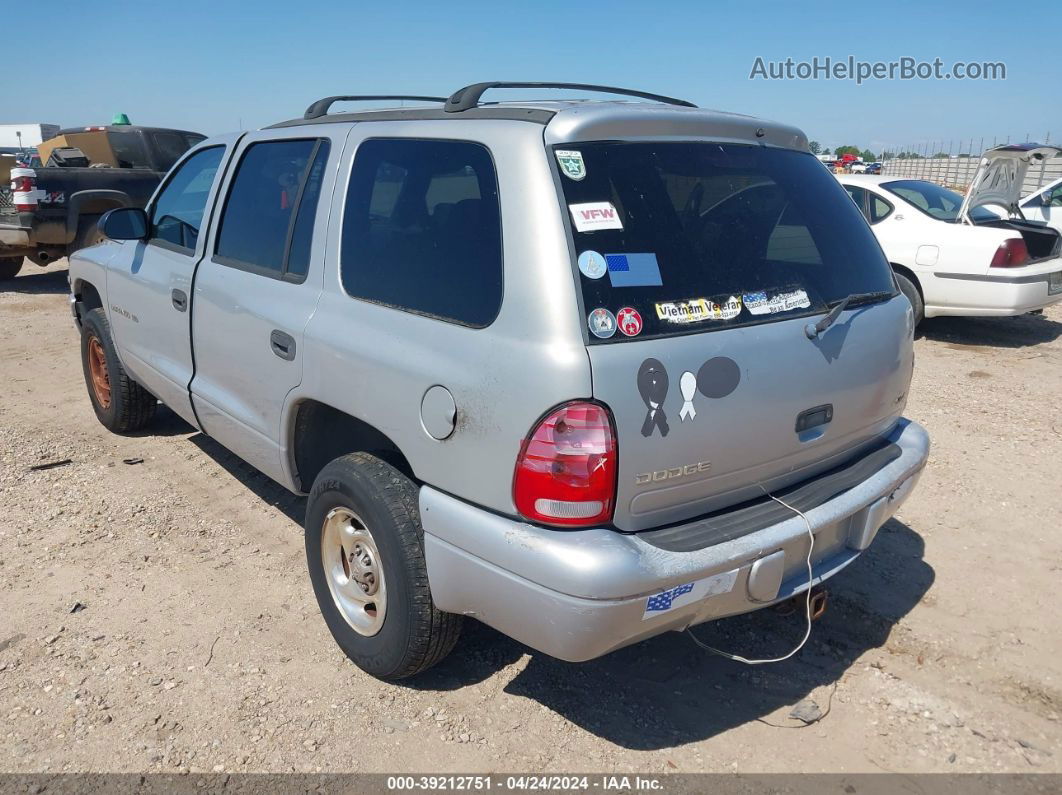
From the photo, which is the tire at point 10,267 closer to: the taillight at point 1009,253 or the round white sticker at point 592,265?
the round white sticker at point 592,265

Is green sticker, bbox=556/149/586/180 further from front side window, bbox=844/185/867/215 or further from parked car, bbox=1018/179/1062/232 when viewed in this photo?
parked car, bbox=1018/179/1062/232

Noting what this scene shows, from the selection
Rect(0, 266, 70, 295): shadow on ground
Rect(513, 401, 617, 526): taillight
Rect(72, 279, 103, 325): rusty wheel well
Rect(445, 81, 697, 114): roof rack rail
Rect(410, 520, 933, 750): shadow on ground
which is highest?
Rect(445, 81, 697, 114): roof rack rail

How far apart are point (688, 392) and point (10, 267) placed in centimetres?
1193

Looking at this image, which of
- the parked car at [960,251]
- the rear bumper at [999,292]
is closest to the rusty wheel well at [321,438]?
the parked car at [960,251]

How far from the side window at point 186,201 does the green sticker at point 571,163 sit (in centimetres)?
216

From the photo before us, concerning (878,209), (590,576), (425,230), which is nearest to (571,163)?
(425,230)

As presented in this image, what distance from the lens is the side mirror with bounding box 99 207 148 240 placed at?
4.14 meters

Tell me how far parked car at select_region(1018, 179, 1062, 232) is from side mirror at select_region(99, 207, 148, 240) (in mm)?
11040

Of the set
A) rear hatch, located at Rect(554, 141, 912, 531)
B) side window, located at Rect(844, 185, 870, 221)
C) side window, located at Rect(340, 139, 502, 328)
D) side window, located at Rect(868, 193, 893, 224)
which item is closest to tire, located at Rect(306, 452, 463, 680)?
side window, located at Rect(340, 139, 502, 328)

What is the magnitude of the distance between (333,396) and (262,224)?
40.1 inches

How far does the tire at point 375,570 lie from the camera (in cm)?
256

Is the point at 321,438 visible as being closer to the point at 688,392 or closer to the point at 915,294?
the point at 688,392

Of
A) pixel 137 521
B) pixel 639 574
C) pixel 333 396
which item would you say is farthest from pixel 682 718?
pixel 137 521

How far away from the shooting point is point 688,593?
225 centimetres
